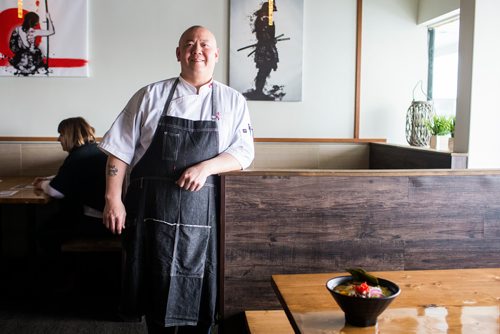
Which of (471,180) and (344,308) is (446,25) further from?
(344,308)

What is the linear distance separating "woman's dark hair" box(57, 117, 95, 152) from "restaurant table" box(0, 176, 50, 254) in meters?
0.38

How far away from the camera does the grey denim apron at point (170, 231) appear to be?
2270 mm

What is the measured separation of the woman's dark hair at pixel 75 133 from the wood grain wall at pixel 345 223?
65.7 inches

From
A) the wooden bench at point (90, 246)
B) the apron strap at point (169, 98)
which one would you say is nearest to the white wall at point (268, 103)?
the wooden bench at point (90, 246)

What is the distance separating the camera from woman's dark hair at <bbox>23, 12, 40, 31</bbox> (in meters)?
4.48

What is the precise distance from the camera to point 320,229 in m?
2.42

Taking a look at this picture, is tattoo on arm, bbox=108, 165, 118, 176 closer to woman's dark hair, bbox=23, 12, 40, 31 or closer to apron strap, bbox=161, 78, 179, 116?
apron strap, bbox=161, 78, 179, 116

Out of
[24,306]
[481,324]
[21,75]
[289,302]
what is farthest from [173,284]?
[21,75]

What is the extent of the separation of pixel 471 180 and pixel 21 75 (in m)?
3.60

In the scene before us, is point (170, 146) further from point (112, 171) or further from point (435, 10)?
point (435, 10)

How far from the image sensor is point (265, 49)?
469 centimetres

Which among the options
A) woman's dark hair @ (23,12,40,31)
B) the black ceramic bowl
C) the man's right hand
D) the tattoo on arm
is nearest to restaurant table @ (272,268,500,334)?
the black ceramic bowl

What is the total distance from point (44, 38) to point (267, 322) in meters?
3.32

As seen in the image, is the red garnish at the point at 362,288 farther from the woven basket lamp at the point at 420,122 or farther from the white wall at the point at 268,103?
the white wall at the point at 268,103
